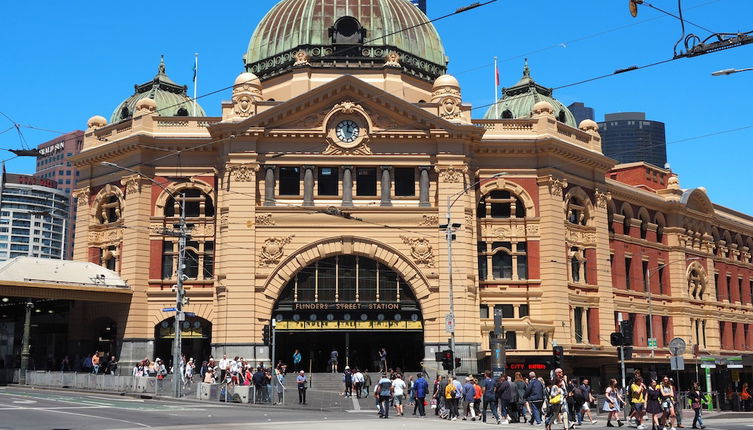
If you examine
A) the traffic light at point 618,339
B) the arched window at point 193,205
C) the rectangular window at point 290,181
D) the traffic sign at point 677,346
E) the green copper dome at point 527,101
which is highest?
the green copper dome at point 527,101

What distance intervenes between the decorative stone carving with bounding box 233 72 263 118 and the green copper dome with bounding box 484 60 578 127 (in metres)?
20.1

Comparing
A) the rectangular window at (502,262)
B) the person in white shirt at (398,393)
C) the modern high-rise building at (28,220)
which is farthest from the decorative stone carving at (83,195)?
the person in white shirt at (398,393)

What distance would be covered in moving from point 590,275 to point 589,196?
5.53 metres

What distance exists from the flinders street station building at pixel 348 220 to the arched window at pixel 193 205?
0.12 metres

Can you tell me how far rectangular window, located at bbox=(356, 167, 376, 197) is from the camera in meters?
56.5

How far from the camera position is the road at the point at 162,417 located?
88.1 ft

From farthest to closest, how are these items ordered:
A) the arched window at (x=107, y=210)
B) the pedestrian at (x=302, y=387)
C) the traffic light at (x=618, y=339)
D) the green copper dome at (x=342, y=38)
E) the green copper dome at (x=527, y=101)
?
the green copper dome at (x=527, y=101), the green copper dome at (x=342, y=38), the arched window at (x=107, y=210), the pedestrian at (x=302, y=387), the traffic light at (x=618, y=339)

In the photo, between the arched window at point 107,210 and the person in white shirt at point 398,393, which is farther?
the arched window at point 107,210

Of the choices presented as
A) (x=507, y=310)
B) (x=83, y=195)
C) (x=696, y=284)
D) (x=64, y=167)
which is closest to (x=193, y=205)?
(x=83, y=195)

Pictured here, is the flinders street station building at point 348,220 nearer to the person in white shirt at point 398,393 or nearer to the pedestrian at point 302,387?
the pedestrian at point 302,387

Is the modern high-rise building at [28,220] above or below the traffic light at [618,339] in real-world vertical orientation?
above

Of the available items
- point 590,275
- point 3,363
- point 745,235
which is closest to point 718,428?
point 590,275

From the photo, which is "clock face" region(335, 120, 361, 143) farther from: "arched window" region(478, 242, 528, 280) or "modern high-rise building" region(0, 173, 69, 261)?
"modern high-rise building" region(0, 173, 69, 261)

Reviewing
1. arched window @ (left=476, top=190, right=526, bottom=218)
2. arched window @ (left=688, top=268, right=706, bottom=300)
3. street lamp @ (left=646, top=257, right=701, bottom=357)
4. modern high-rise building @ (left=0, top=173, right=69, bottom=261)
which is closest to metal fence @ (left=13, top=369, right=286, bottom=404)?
arched window @ (left=476, top=190, right=526, bottom=218)
